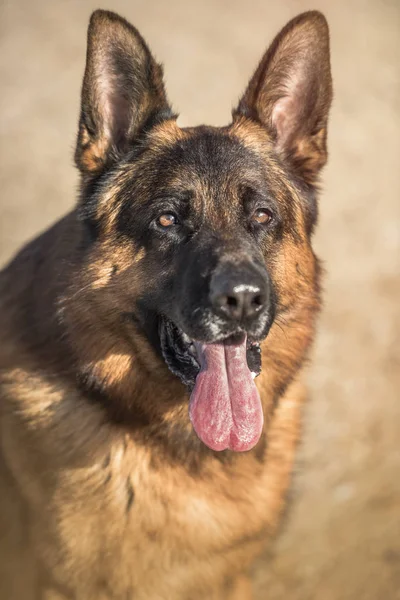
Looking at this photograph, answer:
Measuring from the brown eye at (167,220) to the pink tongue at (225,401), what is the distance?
671mm

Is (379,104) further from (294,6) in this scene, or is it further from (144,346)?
(144,346)

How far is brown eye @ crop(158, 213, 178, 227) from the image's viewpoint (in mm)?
3695

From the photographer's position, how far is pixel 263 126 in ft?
13.7

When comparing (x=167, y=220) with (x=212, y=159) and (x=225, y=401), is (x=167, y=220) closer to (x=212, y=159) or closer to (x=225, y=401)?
(x=212, y=159)

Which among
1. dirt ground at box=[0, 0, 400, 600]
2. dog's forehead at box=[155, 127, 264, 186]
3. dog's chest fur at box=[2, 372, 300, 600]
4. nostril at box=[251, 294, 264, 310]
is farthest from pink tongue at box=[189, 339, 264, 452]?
dirt ground at box=[0, 0, 400, 600]

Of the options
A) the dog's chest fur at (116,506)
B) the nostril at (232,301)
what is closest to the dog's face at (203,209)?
the nostril at (232,301)

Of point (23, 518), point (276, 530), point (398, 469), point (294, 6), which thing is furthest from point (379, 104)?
point (23, 518)

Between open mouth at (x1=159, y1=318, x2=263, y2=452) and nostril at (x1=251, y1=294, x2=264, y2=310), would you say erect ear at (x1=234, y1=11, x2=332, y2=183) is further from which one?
open mouth at (x1=159, y1=318, x2=263, y2=452)

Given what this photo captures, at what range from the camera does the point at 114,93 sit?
3820 mm

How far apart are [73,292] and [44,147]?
221 inches

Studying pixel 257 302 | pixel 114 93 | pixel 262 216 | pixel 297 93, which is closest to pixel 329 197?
pixel 297 93

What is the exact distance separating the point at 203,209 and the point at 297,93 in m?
0.99

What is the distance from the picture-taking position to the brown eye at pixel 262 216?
379 cm

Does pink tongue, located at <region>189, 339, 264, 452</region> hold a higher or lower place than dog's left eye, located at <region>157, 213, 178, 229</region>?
lower
